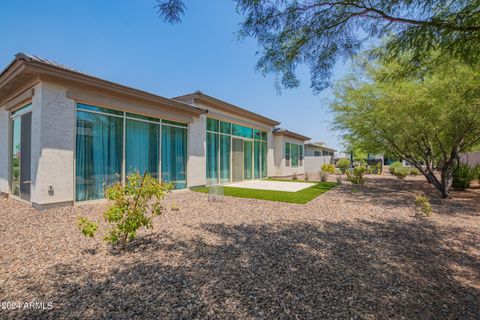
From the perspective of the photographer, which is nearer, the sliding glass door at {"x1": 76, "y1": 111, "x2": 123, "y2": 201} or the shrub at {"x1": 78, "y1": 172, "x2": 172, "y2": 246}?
the shrub at {"x1": 78, "y1": 172, "x2": 172, "y2": 246}

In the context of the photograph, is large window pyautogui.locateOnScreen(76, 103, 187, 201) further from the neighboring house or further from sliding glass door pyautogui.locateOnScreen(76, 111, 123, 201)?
the neighboring house

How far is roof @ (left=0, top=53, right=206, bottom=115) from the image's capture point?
547 cm

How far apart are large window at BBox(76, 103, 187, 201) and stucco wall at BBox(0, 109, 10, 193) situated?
3.80m

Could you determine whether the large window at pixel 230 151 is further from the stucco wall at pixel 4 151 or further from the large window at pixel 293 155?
the stucco wall at pixel 4 151

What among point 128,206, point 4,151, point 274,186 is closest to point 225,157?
point 274,186

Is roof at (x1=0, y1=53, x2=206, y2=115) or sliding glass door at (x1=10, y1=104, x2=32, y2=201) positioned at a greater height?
roof at (x1=0, y1=53, x2=206, y2=115)

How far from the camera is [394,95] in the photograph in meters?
8.82

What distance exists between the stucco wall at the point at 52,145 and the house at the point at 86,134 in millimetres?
20

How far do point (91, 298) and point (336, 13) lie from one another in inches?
189

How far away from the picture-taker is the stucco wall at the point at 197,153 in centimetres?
1029

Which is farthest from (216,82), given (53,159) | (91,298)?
(91,298)

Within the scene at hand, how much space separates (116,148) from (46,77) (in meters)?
2.55

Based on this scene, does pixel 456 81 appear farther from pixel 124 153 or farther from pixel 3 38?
pixel 3 38

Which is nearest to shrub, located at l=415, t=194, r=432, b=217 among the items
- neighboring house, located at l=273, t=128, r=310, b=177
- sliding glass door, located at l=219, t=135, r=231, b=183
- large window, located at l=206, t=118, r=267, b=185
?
large window, located at l=206, t=118, r=267, b=185
